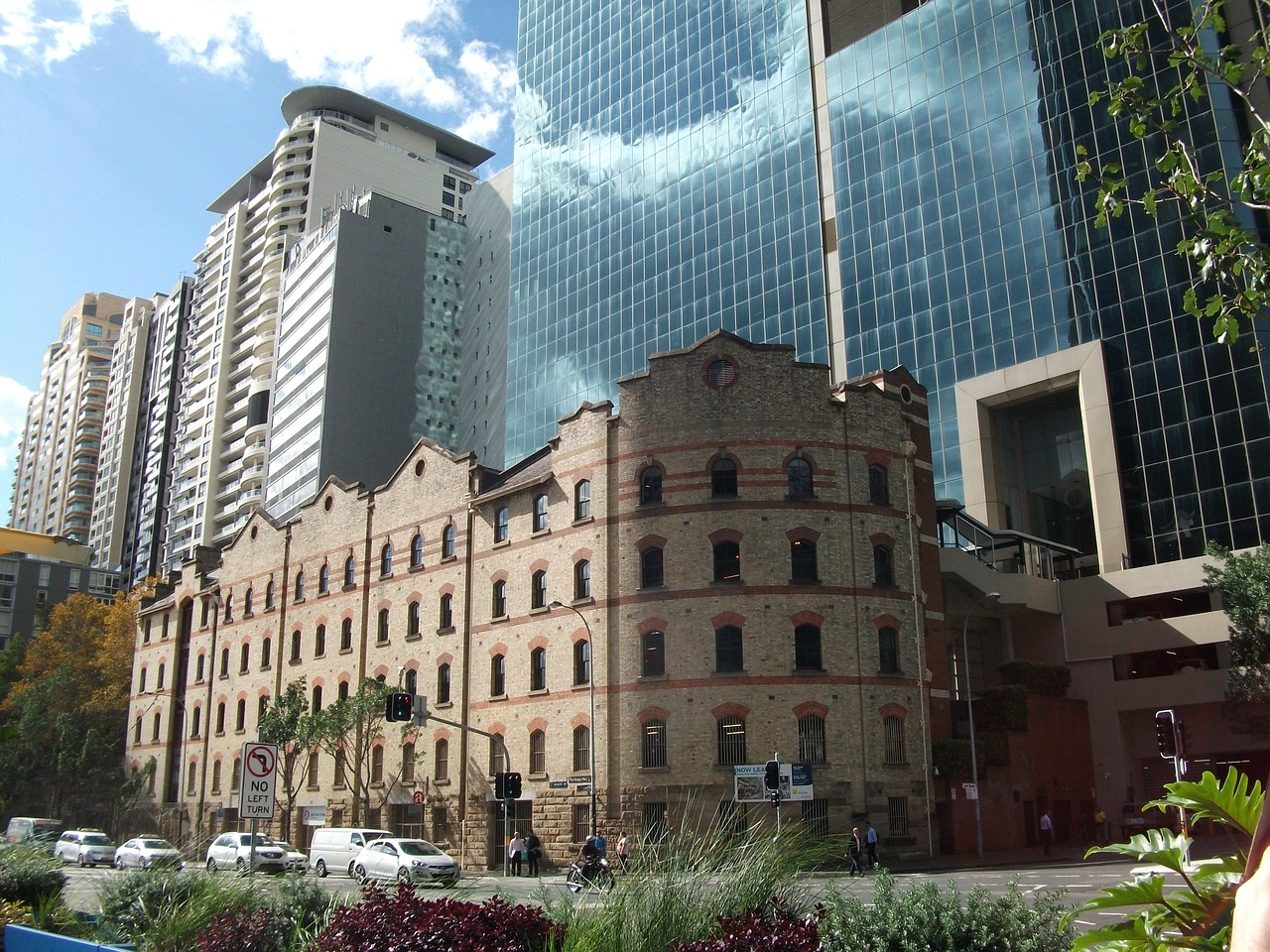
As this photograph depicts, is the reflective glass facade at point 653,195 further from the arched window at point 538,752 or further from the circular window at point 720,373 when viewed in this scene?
the arched window at point 538,752

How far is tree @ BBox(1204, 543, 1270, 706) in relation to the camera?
46656mm

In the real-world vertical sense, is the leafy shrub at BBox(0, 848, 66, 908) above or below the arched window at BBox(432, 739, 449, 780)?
below

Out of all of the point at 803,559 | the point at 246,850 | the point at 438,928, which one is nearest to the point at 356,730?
the point at 246,850

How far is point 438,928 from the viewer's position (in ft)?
30.5

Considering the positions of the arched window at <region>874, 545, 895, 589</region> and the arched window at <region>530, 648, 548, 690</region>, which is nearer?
the arched window at <region>874, 545, 895, 589</region>

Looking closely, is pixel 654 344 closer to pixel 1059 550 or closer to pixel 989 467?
pixel 989 467

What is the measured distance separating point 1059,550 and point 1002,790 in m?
19.8

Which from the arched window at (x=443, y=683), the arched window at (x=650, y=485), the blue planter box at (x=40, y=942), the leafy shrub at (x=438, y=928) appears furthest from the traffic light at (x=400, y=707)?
the leafy shrub at (x=438, y=928)

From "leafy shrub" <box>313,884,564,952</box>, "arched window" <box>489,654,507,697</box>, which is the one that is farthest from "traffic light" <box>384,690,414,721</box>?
"leafy shrub" <box>313,884,564,952</box>

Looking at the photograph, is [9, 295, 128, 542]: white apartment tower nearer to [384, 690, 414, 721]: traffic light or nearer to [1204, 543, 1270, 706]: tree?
[384, 690, 414, 721]: traffic light

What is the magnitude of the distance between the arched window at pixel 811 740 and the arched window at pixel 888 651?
3.47 metres

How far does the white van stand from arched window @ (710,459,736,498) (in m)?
17.5

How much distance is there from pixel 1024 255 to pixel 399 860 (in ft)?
161

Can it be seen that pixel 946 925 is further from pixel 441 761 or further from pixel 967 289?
pixel 967 289
